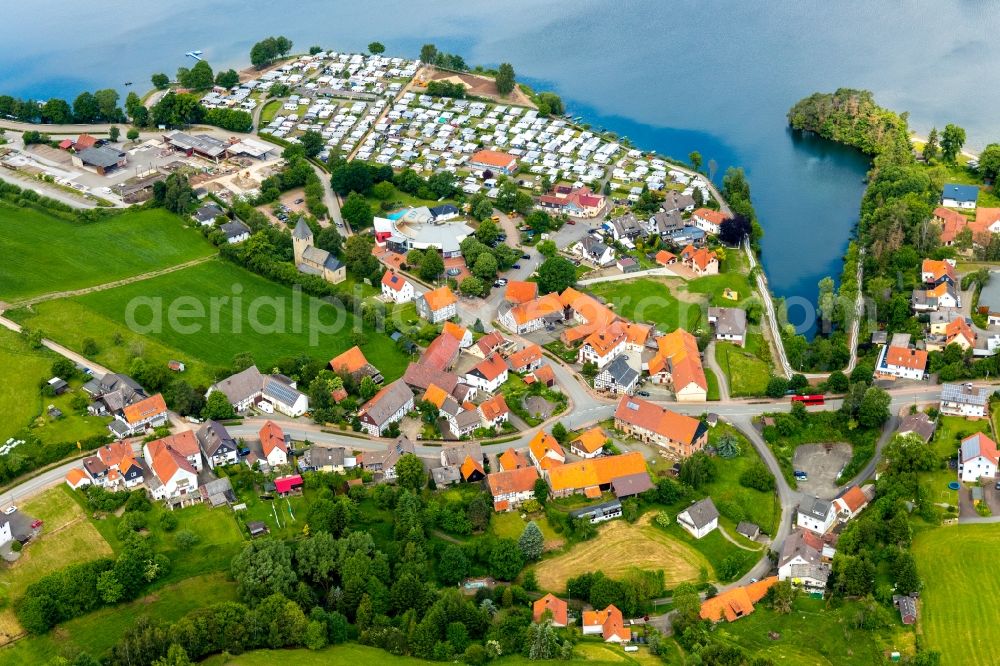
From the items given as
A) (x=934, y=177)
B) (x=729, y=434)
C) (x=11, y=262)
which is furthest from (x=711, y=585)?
(x=11, y=262)

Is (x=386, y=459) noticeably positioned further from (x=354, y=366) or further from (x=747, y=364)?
(x=747, y=364)

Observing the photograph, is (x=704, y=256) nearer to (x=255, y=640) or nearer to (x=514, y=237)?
(x=514, y=237)

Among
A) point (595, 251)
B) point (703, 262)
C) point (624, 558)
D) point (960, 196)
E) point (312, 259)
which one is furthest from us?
point (960, 196)

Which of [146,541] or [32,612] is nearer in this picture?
[32,612]

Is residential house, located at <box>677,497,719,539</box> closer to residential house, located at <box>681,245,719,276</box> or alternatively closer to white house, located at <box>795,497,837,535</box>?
white house, located at <box>795,497,837,535</box>

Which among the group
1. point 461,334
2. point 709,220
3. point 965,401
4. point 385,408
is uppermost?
point 709,220

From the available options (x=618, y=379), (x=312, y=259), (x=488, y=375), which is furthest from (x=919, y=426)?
(x=312, y=259)
